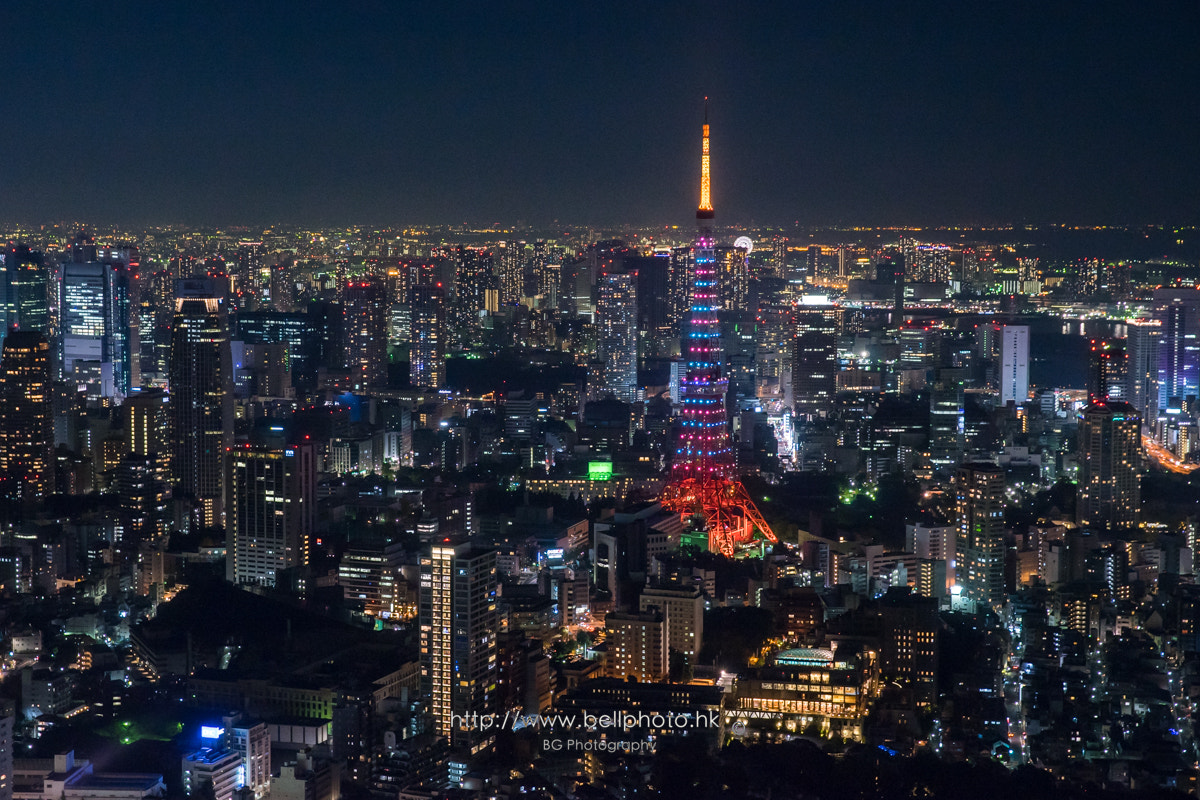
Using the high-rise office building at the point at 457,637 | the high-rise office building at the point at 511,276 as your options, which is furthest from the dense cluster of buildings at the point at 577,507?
the high-rise office building at the point at 511,276

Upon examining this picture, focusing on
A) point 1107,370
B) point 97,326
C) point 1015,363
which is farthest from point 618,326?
point 1107,370

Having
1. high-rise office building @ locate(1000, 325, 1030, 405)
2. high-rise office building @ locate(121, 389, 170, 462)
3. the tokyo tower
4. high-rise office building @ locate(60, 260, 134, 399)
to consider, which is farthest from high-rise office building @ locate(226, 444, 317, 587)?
high-rise office building @ locate(1000, 325, 1030, 405)

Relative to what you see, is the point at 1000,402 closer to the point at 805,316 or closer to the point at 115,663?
the point at 805,316

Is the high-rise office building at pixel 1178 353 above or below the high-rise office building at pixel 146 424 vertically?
above

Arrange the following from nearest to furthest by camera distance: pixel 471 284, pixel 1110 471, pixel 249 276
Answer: pixel 1110 471 → pixel 249 276 → pixel 471 284

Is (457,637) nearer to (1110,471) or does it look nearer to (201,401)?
(1110,471)

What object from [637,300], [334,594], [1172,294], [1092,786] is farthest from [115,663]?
[637,300]

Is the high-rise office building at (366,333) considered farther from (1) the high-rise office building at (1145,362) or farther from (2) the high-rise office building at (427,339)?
(1) the high-rise office building at (1145,362)
